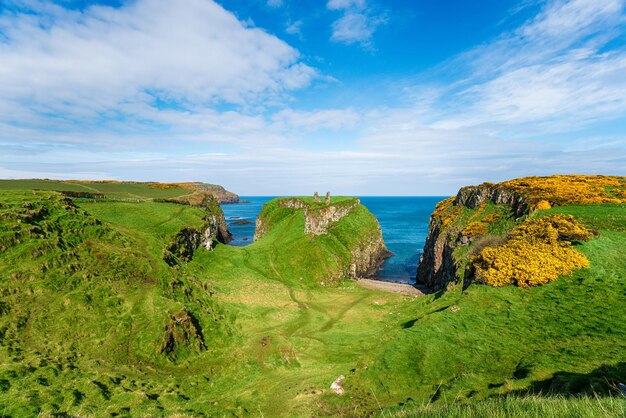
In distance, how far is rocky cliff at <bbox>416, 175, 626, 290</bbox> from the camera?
42125mm

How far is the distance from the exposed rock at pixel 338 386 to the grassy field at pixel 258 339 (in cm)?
46

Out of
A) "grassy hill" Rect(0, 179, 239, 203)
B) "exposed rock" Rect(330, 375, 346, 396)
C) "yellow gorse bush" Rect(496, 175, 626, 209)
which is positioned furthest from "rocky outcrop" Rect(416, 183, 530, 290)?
"grassy hill" Rect(0, 179, 239, 203)

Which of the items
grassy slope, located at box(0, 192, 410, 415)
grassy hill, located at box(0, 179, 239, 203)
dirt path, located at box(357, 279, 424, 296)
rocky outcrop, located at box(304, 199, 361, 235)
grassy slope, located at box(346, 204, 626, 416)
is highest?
grassy hill, located at box(0, 179, 239, 203)

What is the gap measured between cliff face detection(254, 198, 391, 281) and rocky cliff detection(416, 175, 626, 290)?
55.8 feet

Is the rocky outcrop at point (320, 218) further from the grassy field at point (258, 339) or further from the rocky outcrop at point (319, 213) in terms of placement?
the grassy field at point (258, 339)

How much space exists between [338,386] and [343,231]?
207ft

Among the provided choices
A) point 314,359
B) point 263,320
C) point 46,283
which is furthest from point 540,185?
point 46,283

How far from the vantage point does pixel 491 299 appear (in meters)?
28.2

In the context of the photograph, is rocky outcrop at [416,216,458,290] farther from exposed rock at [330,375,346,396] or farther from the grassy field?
exposed rock at [330,375,346,396]

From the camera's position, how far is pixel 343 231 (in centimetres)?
8469

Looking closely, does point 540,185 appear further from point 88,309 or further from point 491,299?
point 88,309

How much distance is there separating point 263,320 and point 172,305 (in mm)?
12659

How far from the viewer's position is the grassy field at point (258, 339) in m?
18.9

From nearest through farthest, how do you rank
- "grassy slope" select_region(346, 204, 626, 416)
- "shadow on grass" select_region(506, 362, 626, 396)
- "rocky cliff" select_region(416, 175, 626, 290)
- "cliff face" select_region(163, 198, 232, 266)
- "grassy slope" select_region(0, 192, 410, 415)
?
"shadow on grass" select_region(506, 362, 626, 396) → "grassy slope" select_region(346, 204, 626, 416) → "grassy slope" select_region(0, 192, 410, 415) → "rocky cliff" select_region(416, 175, 626, 290) → "cliff face" select_region(163, 198, 232, 266)
